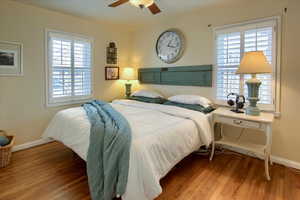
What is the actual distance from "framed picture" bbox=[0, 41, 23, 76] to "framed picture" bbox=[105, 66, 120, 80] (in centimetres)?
167

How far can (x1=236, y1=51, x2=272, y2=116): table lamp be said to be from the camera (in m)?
2.27

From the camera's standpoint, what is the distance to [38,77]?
317cm

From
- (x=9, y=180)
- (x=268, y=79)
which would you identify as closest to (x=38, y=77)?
(x=9, y=180)

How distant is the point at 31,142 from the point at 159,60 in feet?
9.65

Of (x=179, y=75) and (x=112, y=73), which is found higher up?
(x=112, y=73)

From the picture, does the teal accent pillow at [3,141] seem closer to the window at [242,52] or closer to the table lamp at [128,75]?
the table lamp at [128,75]

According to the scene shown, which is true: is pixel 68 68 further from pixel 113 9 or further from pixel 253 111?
pixel 253 111

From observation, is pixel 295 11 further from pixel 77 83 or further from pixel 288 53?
pixel 77 83

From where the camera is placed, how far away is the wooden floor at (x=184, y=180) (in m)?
1.92

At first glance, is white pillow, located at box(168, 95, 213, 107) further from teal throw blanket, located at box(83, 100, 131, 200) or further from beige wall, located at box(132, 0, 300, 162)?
teal throw blanket, located at box(83, 100, 131, 200)

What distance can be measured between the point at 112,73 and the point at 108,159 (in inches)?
116

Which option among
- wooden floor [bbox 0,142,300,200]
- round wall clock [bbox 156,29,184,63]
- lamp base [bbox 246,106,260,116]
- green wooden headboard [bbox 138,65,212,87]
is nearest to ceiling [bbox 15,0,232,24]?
round wall clock [bbox 156,29,184,63]

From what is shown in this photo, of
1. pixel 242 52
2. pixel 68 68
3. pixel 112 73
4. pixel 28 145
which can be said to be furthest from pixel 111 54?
pixel 242 52

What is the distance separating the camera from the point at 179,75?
12.0ft
